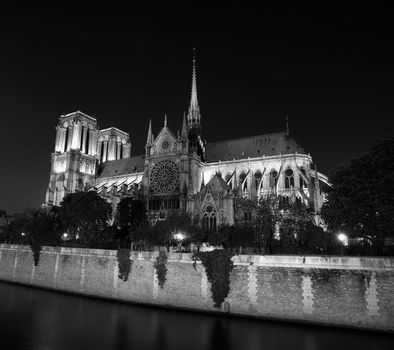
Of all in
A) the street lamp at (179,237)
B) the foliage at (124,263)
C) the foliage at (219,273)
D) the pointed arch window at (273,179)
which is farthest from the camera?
the pointed arch window at (273,179)

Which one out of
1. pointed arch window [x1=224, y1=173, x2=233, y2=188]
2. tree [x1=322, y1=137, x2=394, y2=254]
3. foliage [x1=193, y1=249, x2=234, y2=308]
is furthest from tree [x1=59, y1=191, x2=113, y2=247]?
tree [x1=322, y1=137, x2=394, y2=254]

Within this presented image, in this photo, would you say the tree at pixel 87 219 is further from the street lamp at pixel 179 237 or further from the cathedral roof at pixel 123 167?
the cathedral roof at pixel 123 167

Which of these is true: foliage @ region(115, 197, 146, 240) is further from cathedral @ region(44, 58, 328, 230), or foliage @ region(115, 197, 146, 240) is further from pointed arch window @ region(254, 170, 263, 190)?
pointed arch window @ region(254, 170, 263, 190)

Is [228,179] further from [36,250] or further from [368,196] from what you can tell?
[368,196]

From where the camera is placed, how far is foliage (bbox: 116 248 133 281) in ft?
80.0

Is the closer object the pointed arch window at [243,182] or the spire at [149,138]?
the pointed arch window at [243,182]

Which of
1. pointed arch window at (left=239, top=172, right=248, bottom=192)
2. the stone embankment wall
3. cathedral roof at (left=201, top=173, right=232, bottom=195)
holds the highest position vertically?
pointed arch window at (left=239, top=172, right=248, bottom=192)

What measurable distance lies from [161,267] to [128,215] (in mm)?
24255

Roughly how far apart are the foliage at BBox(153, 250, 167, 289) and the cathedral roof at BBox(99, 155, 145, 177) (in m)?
44.3

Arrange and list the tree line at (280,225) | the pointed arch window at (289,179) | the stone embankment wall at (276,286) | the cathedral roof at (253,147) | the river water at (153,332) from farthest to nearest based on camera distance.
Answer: the cathedral roof at (253,147) < the pointed arch window at (289,179) < the tree line at (280,225) < the stone embankment wall at (276,286) < the river water at (153,332)

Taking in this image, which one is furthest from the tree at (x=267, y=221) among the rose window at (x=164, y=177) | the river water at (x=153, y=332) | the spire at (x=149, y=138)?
the spire at (x=149, y=138)

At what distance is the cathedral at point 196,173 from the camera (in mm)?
41594

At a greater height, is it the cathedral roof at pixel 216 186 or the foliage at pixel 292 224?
the cathedral roof at pixel 216 186

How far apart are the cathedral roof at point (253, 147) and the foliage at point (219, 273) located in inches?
1361
